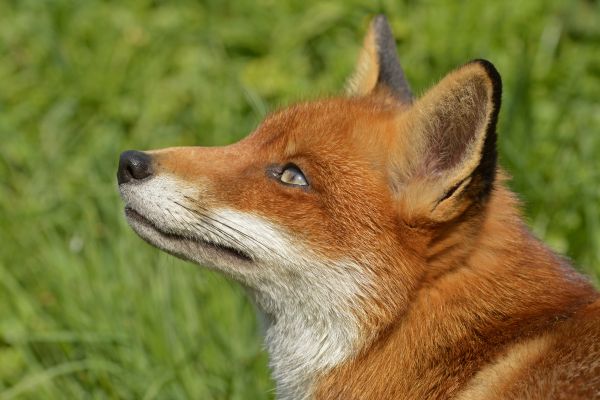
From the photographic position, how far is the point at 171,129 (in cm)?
808

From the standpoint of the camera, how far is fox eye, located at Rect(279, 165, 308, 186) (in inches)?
178

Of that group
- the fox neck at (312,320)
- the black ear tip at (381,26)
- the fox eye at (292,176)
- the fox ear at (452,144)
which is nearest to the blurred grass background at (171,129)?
the black ear tip at (381,26)

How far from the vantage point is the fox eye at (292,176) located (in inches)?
178

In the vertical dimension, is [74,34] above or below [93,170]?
above

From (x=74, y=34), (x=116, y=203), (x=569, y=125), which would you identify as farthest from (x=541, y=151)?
(x=74, y=34)

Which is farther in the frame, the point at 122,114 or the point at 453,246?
the point at 122,114

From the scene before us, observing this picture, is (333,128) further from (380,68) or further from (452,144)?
(380,68)

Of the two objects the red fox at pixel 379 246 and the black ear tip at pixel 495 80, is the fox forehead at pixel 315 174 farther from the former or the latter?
the black ear tip at pixel 495 80

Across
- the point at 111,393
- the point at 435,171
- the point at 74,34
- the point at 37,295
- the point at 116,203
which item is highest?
the point at 74,34

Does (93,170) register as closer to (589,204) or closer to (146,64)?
(146,64)

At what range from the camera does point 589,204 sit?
6273 millimetres

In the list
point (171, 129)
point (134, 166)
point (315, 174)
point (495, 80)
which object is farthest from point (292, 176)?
point (171, 129)

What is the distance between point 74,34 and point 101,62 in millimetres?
530

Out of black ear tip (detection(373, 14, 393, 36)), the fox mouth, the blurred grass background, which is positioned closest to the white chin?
the fox mouth
